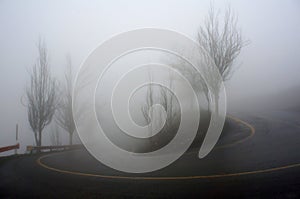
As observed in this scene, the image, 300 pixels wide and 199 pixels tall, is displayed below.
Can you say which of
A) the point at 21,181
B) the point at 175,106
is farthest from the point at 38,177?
the point at 175,106

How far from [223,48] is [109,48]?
36.5 ft

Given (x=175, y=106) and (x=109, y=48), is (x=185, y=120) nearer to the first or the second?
(x=175, y=106)

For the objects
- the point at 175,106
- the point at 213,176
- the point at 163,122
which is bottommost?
the point at 213,176

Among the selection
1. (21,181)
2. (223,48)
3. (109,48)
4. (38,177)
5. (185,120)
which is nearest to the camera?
(109,48)

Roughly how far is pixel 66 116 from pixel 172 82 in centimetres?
1378

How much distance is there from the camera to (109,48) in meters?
6.29

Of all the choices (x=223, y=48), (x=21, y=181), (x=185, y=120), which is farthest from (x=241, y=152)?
(x=223, y=48)

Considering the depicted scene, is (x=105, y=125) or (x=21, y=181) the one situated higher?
(x=105, y=125)

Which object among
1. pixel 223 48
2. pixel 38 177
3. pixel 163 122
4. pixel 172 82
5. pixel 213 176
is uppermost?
pixel 223 48

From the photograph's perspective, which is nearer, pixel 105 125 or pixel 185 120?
pixel 185 120

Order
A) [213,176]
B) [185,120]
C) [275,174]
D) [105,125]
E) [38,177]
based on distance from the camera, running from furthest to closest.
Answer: [105,125], [185,120], [38,177], [213,176], [275,174]

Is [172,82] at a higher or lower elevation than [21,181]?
higher

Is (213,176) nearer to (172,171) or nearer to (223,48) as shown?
(172,171)

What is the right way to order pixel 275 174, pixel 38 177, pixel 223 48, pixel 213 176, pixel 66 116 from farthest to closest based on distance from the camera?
pixel 66 116 < pixel 223 48 < pixel 38 177 < pixel 213 176 < pixel 275 174
